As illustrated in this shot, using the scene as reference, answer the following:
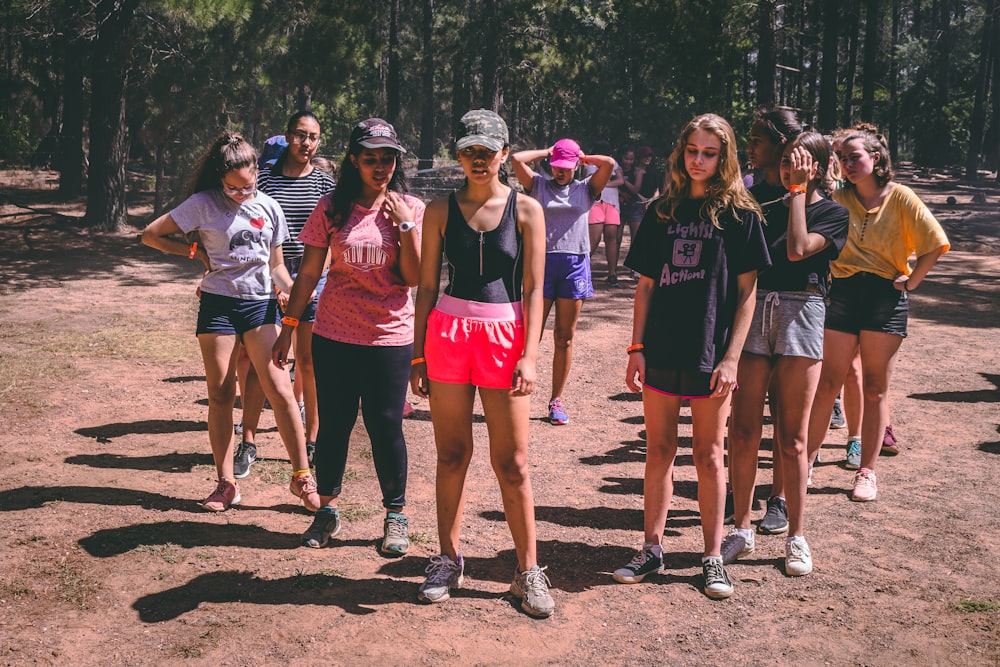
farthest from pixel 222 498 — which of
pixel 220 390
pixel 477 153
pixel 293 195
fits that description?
pixel 477 153

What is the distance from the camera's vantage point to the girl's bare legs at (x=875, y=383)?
18.1 ft

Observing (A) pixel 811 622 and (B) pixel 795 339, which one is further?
(B) pixel 795 339

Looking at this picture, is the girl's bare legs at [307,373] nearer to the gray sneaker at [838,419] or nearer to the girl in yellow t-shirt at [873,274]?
the girl in yellow t-shirt at [873,274]

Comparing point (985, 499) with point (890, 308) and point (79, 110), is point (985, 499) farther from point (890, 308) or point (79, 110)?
point (79, 110)

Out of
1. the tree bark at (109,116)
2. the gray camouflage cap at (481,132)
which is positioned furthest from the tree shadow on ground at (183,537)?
the tree bark at (109,116)

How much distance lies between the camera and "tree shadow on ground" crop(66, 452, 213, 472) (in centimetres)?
591

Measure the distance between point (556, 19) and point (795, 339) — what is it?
29680 millimetres

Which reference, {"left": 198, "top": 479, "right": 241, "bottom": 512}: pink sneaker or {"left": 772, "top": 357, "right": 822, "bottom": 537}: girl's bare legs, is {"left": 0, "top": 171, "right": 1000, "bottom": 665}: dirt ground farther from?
{"left": 772, "top": 357, "right": 822, "bottom": 537}: girl's bare legs

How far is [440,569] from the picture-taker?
4184mm

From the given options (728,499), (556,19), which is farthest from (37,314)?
(556,19)

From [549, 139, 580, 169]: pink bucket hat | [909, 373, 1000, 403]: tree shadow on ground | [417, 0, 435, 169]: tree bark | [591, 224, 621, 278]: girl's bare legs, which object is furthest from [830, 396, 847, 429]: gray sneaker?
[417, 0, 435, 169]: tree bark

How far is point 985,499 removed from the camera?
18.2 feet

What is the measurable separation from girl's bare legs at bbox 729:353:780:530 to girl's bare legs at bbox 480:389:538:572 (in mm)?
1185

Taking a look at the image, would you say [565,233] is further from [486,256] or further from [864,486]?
[486,256]
